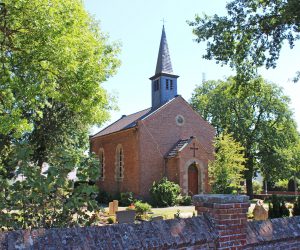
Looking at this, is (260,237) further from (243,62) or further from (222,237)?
(243,62)

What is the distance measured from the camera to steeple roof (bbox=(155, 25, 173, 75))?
32.8m

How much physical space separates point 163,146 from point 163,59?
30.5ft

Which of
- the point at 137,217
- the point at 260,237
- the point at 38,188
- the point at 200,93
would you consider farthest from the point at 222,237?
the point at 200,93

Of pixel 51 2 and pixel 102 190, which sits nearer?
pixel 51 2

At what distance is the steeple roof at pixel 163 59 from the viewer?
32.8m

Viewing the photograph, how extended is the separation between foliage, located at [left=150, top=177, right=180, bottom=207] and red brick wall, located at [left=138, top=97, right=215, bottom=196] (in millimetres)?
1570

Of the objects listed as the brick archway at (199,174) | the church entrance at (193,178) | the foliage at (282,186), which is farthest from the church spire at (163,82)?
the foliage at (282,186)

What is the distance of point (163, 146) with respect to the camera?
29.2m

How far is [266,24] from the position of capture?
502 inches

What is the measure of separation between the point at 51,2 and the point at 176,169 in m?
18.9

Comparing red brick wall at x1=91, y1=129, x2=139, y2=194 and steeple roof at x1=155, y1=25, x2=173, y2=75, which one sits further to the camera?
steeple roof at x1=155, y1=25, x2=173, y2=75

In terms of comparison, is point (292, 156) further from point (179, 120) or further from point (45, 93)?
point (45, 93)

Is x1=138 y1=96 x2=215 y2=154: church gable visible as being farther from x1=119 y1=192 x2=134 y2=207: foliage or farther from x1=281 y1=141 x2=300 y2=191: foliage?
x1=281 y1=141 x2=300 y2=191: foliage

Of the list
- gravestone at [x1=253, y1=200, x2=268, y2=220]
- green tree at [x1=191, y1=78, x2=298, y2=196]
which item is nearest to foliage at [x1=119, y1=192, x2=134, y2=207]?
gravestone at [x1=253, y1=200, x2=268, y2=220]
